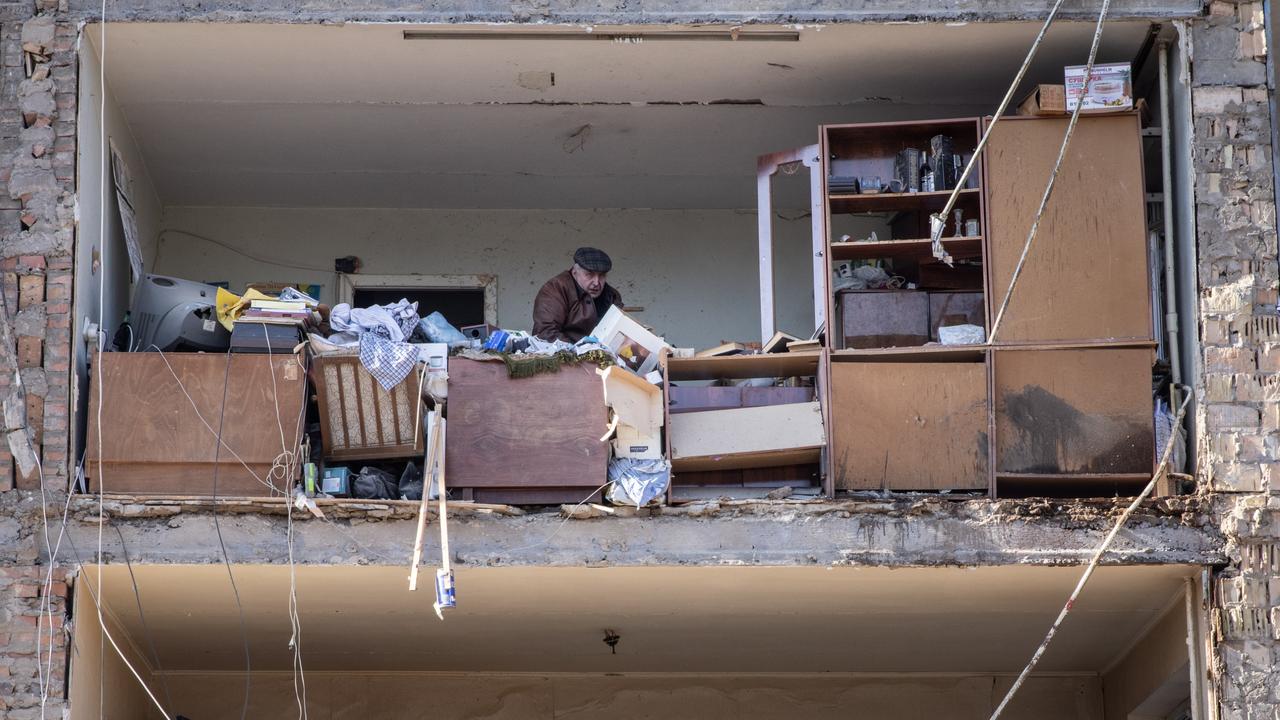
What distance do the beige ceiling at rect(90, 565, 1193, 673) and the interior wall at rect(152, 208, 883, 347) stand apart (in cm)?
255

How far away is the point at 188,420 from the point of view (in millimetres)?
7977

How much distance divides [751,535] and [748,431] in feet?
2.12

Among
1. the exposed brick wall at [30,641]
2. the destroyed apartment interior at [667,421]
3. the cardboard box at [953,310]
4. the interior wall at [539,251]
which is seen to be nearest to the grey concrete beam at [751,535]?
the destroyed apartment interior at [667,421]

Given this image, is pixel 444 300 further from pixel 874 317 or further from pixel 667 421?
pixel 874 317

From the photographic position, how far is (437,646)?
9.68 m

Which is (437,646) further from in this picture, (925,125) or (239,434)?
(925,125)

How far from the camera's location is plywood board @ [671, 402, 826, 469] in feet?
27.3

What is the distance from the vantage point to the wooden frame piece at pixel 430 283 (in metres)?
11.1

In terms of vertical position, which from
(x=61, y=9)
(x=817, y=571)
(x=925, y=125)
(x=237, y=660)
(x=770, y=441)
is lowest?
(x=237, y=660)

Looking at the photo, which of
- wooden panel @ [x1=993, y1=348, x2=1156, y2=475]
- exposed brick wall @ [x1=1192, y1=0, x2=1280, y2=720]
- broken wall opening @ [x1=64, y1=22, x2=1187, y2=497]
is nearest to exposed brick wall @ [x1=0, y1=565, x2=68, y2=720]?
broken wall opening @ [x1=64, y1=22, x2=1187, y2=497]

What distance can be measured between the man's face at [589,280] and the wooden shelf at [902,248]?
4.80 ft

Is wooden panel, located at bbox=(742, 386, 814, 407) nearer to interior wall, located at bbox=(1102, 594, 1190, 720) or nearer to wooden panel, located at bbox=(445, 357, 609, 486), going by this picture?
wooden panel, located at bbox=(445, 357, 609, 486)

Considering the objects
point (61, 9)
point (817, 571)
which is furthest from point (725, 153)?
point (61, 9)

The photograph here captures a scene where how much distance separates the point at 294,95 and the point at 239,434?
8.39 ft
